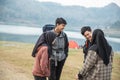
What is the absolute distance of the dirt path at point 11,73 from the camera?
1040 centimetres

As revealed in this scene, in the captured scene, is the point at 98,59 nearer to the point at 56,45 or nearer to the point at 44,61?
the point at 44,61

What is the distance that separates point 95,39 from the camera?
5164mm

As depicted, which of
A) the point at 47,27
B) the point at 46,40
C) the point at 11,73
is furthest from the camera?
the point at 11,73

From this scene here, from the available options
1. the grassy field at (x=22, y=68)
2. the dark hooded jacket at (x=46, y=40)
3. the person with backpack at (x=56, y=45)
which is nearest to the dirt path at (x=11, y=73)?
the grassy field at (x=22, y=68)

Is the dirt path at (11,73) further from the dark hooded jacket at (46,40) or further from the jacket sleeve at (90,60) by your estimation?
the jacket sleeve at (90,60)

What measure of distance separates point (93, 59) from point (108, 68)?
0.35m

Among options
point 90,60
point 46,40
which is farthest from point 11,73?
point 90,60

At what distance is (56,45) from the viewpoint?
622 cm

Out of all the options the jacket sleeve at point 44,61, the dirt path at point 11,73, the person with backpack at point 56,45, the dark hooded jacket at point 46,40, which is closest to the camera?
the jacket sleeve at point 44,61

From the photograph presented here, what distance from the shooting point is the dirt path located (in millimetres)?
10395

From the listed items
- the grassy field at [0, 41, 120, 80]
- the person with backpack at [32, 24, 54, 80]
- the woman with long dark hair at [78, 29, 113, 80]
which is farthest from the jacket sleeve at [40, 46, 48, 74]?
A: the grassy field at [0, 41, 120, 80]

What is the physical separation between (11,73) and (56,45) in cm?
533

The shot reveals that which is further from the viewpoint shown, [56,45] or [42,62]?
[56,45]

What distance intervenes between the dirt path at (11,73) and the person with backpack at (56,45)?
420 cm
